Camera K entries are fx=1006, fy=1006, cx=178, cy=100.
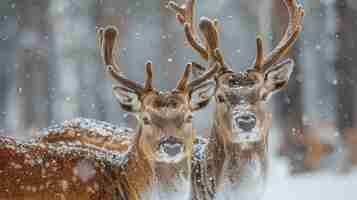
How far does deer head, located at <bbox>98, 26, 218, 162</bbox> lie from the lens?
7758 mm

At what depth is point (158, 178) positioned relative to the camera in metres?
7.85

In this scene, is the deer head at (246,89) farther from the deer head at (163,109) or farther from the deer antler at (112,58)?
the deer antler at (112,58)

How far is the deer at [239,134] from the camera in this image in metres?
8.17

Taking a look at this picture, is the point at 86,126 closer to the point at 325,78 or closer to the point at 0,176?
the point at 0,176

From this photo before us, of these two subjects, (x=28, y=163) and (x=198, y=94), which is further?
(x=198, y=94)

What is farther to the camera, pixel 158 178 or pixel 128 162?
pixel 128 162

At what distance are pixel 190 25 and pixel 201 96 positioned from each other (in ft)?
4.32

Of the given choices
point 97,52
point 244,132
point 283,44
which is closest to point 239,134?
point 244,132

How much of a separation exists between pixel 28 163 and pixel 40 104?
64.4 feet

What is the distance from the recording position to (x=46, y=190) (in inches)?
302

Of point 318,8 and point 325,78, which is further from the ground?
point 318,8

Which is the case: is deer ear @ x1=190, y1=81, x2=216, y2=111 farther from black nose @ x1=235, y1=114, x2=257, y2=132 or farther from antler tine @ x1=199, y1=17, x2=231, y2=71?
antler tine @ x1=199, y1=17, x2=231, y2=71

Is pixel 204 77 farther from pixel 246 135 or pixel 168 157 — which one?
A: pixel 168 157

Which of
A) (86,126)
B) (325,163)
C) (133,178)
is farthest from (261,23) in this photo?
(133,178)
